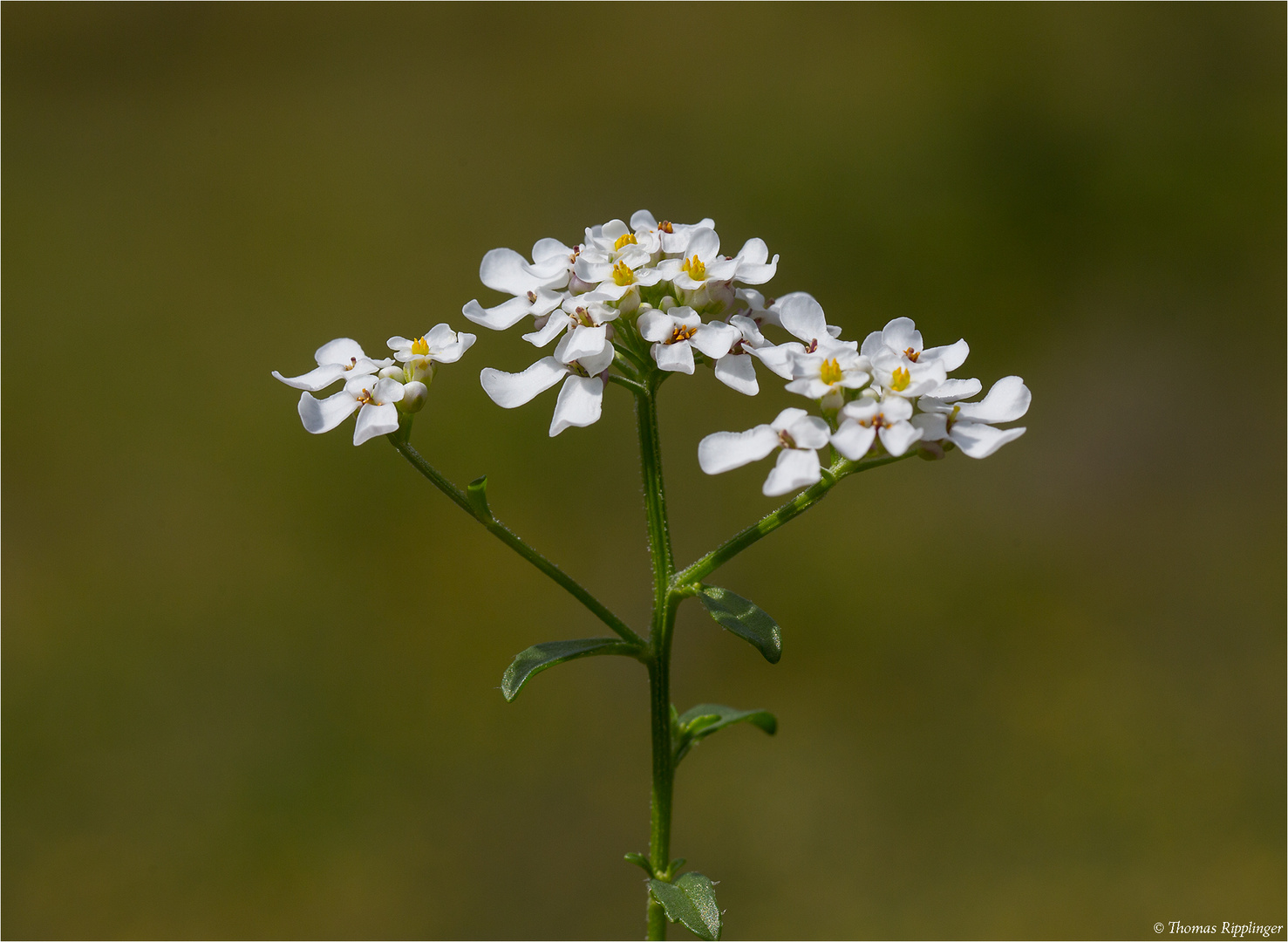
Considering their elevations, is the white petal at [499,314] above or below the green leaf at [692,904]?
above

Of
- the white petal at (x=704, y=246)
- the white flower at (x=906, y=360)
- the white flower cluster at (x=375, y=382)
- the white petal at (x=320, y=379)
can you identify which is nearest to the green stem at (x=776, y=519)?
the white flower at (x=906, y=360)

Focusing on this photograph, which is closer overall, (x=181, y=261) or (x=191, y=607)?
(x=191, y=607)

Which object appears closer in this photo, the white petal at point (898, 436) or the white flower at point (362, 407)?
the white petal at point (898, 436)

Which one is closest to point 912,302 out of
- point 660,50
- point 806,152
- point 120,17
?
point 806,152

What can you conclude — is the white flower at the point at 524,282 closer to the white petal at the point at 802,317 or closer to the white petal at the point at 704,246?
the white petal at the point at 704,246

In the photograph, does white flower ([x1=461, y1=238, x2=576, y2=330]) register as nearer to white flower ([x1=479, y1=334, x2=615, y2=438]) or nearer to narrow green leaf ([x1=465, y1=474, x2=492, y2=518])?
white flower ([x1=479, y1=334, x2=615, y2=438])

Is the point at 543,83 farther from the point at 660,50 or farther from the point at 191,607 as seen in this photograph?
the point at 191,607

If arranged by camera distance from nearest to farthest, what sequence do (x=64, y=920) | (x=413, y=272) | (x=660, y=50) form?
(x=64, y=920), (x=413, y=272), (x=660, y=50)
